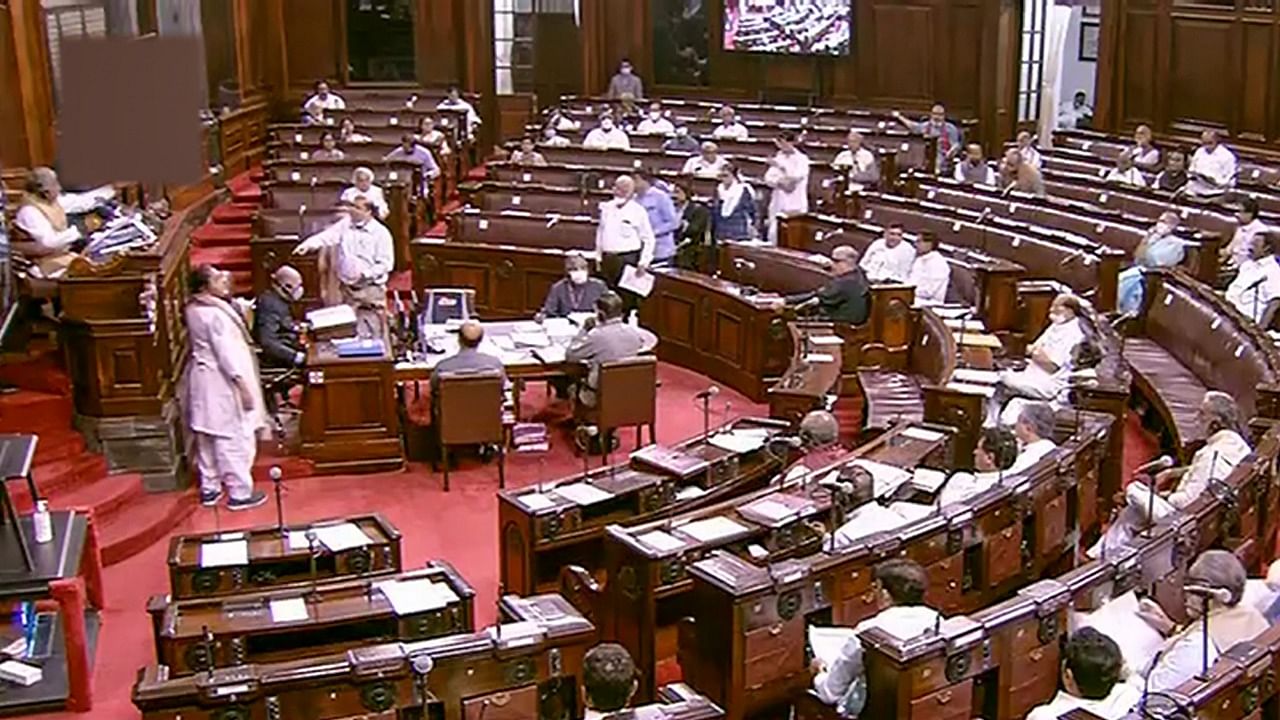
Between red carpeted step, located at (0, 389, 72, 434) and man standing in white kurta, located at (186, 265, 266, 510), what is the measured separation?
2.83 feet

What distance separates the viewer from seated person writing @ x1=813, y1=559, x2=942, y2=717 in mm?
5363

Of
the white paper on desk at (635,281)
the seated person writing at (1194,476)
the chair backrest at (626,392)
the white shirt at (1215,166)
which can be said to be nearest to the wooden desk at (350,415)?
the chair backrest at (626,392)

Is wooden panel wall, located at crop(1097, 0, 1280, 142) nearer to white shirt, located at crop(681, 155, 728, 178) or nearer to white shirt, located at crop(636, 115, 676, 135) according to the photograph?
white shirt, located at crop(636, 115, 676, 135)

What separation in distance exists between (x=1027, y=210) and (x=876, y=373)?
→ 398 cm

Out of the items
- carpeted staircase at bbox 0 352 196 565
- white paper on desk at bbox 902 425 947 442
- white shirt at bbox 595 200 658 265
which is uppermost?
white shirt at bbox 595 200 658 265

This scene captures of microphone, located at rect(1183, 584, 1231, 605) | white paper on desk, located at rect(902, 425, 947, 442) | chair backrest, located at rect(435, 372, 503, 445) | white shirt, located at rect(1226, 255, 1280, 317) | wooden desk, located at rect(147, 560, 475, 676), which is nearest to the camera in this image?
microphone, located at rect(1183, 584, 1231, 605)

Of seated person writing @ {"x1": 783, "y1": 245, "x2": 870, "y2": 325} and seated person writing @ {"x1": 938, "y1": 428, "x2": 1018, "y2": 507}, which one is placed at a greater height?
seated person writing @ {"x1": 783, "y1": 245, "x2": 870, "y2": 325}

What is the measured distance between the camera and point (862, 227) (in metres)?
13.1

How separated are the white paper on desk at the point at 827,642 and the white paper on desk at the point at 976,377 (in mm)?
3591

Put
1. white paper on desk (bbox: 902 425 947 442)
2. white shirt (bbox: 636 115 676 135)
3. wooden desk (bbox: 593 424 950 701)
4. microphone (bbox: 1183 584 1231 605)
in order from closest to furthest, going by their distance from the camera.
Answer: microphone (bbox: 1183 584 1231 605) < wooden desk (bbox: 593 424 950 701) < white paper on desk (bbox: 902 425 947 442) < white shirt (bbox: 636 115 676 135)

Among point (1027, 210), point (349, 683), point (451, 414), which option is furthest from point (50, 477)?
point (1027, 210)

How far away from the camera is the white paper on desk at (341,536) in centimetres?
704

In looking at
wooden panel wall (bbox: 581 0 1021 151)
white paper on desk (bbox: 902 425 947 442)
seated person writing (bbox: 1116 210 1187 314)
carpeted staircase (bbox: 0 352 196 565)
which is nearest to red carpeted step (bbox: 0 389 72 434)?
carpeted staircase (bbox: 0 352 196 565)

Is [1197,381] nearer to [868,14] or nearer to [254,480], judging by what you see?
[254,480]
